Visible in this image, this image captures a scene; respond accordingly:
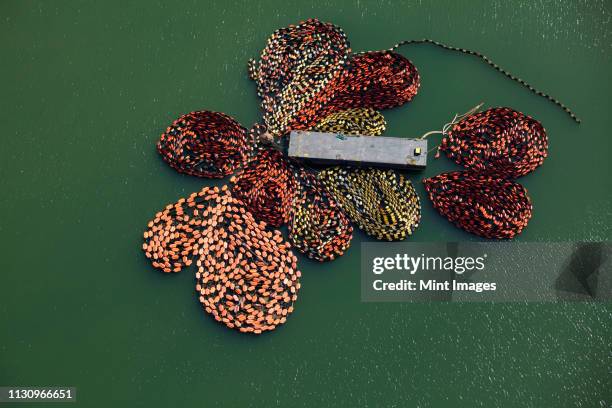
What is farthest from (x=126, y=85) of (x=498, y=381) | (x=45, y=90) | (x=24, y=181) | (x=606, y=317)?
(x=606, y=317)

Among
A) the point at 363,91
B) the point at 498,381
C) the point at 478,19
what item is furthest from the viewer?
the point at 478,19

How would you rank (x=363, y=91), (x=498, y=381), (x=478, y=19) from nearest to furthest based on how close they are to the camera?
(x=498, y=381) < (x=363, y=91) < (x=478, y=19)

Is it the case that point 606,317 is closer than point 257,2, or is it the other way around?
point 606,317

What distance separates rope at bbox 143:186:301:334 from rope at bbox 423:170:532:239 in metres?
0.36

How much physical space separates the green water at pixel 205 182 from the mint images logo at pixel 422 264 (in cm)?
5

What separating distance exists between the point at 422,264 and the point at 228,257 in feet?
1.40

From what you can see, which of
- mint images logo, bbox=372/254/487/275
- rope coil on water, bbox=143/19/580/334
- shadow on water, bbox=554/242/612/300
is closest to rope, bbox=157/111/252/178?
rope coil on water, bbox=143/19/580/334

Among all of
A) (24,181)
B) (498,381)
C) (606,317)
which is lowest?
(498,381)

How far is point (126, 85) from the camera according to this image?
1616 millimetres

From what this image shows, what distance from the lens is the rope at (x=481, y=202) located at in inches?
58.9

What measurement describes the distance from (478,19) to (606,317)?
0.76 metres

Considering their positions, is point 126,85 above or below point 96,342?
above

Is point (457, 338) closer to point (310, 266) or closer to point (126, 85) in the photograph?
point (310, 266)

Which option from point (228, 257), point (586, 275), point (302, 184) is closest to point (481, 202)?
point (586, 275)
